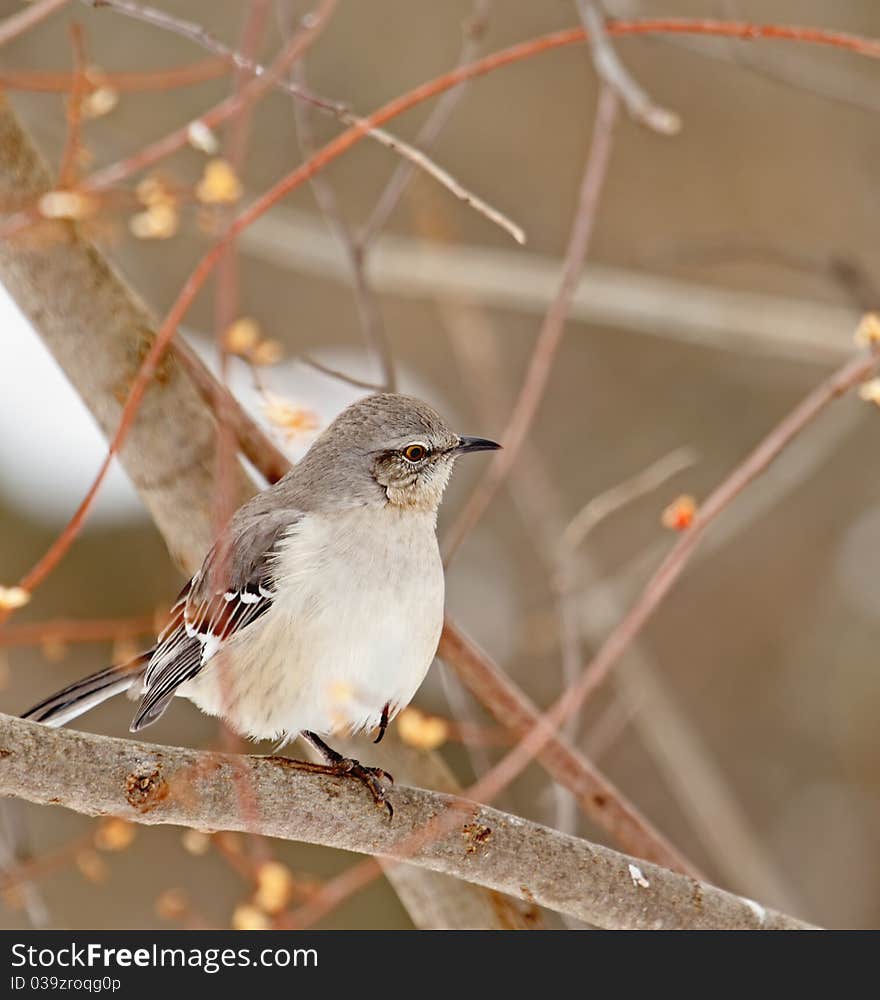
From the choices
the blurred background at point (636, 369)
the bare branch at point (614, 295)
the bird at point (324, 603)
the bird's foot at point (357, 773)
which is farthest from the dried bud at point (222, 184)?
the blurred background at point (636, 369)

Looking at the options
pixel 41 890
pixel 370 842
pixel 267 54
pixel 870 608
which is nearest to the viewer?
pixel 370 842

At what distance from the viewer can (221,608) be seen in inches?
124

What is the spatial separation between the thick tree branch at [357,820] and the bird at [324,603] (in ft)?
0.33

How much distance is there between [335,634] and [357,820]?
1.39ft

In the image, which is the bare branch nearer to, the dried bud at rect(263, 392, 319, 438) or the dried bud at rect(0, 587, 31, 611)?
the dried bud at rect(263, 392, 319, 438)

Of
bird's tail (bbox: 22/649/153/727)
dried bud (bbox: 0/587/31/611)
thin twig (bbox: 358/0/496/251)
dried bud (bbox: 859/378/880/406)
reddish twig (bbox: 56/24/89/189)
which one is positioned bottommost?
bird's tail (bbox: 22/649/153/727)

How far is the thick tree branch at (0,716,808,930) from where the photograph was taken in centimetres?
250

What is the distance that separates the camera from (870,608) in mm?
7301

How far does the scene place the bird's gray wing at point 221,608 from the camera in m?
3.10

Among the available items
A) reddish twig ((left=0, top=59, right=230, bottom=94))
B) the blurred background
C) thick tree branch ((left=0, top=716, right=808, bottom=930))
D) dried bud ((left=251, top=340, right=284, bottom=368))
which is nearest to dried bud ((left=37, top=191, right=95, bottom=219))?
reddish twig ((left=0, top=59, right=230, bottom=94))

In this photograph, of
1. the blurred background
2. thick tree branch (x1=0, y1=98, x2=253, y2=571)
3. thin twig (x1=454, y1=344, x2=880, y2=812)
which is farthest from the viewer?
the blurred background
